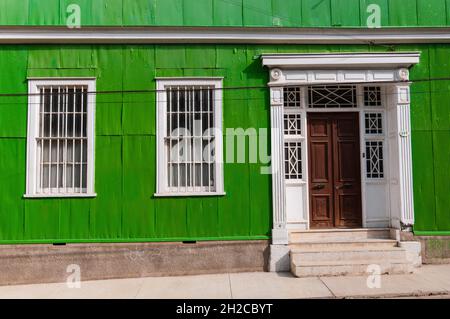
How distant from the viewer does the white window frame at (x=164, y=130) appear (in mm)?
8109

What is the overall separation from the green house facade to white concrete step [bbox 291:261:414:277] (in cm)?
73

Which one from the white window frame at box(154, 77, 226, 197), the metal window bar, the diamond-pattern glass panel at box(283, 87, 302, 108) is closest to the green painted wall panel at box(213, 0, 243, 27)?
the white window frame at box(154, 77, 226, 197)

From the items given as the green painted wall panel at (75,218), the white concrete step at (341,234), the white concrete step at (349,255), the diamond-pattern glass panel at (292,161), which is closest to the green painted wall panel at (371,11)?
the diamond-pattern glass panel at (292,161)

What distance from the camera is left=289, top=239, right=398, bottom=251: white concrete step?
807cm

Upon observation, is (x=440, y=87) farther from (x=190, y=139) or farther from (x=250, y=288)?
(x=250, y=288)

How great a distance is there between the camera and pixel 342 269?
24.8 ft

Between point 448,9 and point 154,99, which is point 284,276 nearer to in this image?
point 154,99

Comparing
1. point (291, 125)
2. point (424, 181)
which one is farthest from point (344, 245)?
point (291, 125)

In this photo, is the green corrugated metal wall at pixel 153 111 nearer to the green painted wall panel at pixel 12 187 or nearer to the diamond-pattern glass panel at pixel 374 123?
the green painted wall panel at pixel 12 187

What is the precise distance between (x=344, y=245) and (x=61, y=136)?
19.4 feet

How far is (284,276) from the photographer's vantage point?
7621mm

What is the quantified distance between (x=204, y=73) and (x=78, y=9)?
2752 mm

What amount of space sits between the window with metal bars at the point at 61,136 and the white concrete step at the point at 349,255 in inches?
171

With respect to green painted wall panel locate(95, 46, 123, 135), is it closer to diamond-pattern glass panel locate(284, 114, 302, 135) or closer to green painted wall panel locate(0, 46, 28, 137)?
green painted wall panel locate(0, 46, 28, 137)
